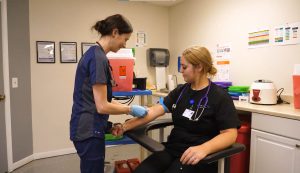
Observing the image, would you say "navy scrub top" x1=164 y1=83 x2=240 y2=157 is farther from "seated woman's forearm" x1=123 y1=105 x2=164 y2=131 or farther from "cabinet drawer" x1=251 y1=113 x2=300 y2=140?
"cabinet drawer" x1=251 y1=113 x2=300 y2=140

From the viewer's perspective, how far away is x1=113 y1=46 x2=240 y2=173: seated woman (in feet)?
4.27

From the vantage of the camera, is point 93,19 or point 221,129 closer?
point 221,129

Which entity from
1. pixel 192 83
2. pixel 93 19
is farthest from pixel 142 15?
pixel 192 83

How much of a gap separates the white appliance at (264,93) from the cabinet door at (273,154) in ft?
1.10

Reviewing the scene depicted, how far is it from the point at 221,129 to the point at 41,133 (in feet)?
8.34

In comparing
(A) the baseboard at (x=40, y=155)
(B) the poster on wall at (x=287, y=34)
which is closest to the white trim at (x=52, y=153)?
(A) the baseboard at (x=40, y=155)

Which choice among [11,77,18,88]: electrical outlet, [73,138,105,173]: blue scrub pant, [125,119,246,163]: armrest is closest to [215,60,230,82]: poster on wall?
[125,119,246,163]: armrest

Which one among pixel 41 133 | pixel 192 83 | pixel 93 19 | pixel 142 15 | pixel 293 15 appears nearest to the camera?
pixel 192 83

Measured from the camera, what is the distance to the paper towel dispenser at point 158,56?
365cm

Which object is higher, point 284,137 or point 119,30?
point 119,30

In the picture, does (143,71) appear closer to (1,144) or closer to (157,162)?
(1,144)

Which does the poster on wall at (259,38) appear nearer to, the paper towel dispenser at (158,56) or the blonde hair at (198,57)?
the blonde hair at (198,57)

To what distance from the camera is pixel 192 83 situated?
5.17 ft

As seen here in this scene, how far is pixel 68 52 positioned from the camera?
3164 millimetres
